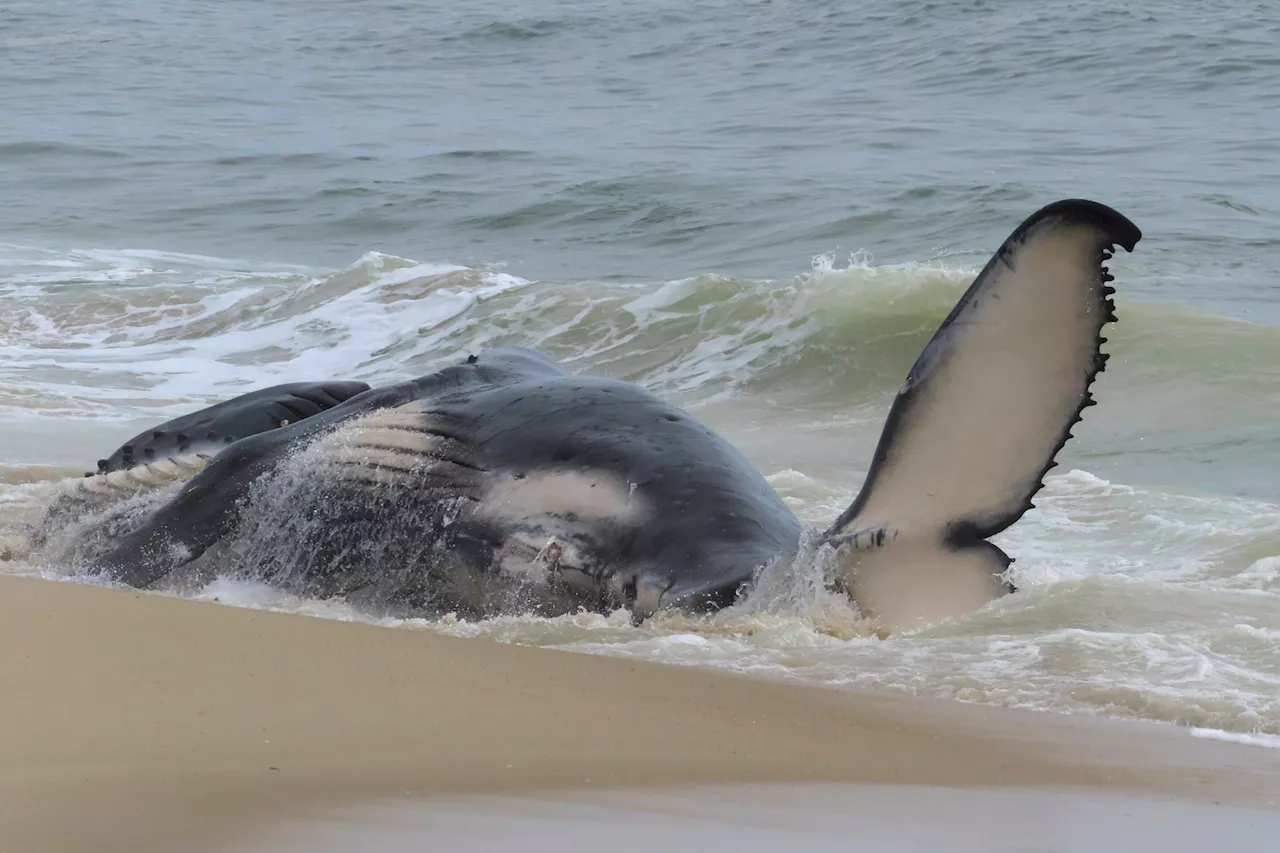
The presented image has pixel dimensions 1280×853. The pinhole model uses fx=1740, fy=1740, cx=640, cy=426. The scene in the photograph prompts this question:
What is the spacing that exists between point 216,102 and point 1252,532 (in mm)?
28219

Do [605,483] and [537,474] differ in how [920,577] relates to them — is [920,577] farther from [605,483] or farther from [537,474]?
[537,474]

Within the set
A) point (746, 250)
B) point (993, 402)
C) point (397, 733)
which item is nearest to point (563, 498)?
point (993, 402)

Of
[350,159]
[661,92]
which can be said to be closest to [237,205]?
[350,159]

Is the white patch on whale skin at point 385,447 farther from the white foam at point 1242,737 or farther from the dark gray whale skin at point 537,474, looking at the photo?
the white foam at point 1242,737

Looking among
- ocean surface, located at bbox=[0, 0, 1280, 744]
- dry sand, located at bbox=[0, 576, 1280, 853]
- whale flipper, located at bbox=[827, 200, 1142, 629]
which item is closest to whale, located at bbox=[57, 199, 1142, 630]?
whale flipper, located at bbox=[827, 200, 1142, 629]

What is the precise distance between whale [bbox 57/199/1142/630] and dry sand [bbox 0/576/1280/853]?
1.29 feet

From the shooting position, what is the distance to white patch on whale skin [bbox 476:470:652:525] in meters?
4.88

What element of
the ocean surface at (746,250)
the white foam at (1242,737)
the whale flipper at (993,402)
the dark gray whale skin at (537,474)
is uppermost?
the whale flipper at (993,402)

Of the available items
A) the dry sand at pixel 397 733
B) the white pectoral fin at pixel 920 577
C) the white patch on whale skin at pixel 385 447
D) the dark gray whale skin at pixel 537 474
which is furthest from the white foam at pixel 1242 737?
the white patch on whale skin at pixel 385 447

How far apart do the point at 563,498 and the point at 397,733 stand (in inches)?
58.2

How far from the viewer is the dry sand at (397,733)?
306 cm

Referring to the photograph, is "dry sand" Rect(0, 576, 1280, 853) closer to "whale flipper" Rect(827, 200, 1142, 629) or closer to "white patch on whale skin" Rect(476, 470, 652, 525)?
"whale flipper" Rect(827, 200, 1142, 629)

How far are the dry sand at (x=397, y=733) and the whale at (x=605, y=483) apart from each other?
394 millimetres

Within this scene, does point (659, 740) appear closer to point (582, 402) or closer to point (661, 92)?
point (582, 402)
